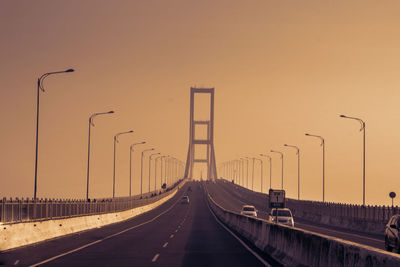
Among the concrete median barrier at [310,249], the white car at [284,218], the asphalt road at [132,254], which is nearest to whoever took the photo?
the concrete median barrier at [310,249]

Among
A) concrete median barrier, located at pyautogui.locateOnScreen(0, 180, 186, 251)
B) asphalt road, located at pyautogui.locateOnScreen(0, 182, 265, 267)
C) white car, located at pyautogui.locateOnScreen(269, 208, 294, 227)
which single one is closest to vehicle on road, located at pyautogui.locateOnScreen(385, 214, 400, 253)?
asphalt road, located at pyautogui.locateOnScreen(0, 182, 265, 267)

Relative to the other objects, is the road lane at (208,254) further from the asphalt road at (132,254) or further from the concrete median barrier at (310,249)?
the concrete median barrier at (310,249)

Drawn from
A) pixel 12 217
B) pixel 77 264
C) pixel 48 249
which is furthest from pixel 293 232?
pixel 12 217

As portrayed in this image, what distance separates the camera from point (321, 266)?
14.6 metres

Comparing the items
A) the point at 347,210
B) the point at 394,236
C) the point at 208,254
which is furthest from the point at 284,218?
the point at 208,254

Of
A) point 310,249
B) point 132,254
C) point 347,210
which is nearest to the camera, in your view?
point 310,249

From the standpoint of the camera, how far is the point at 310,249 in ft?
53.0

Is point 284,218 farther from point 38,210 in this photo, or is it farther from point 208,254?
point 208,254

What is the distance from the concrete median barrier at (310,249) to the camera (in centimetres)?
1085

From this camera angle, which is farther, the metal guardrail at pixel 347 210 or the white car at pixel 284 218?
the metal guardrail at pixel 347 210

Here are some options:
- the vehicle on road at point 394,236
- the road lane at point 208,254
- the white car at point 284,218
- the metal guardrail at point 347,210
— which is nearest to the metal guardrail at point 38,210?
the road lane at point 208,254

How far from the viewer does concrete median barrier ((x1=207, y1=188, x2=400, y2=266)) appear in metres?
10.8

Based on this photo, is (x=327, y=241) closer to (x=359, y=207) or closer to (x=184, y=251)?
(x=184, y=251)

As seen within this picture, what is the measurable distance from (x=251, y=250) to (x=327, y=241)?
439 inches
